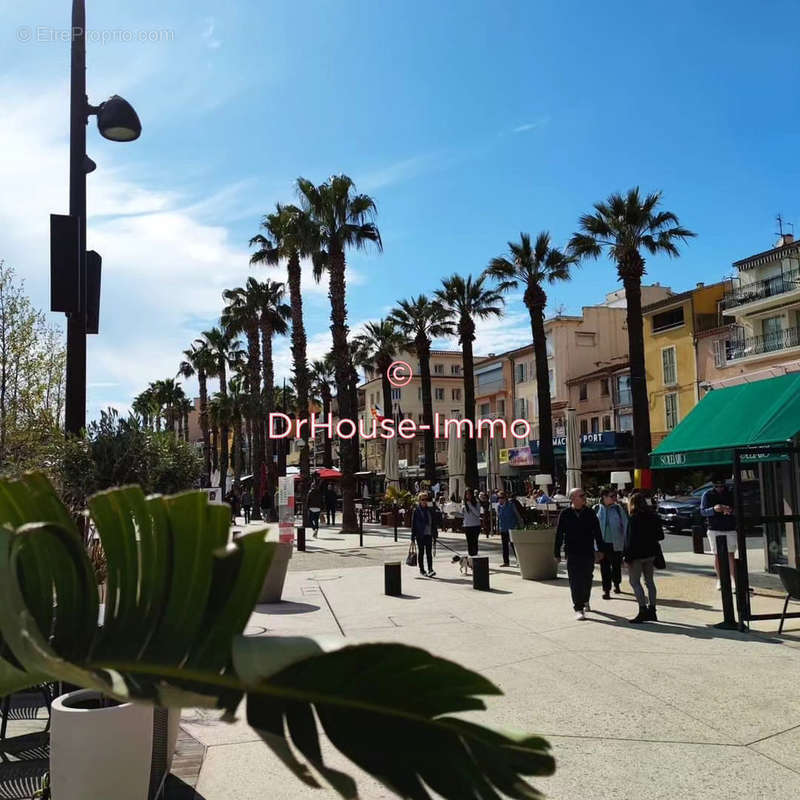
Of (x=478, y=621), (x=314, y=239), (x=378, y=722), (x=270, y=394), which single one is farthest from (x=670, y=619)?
(x=270, y=394)

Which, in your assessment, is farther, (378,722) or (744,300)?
(744,300)

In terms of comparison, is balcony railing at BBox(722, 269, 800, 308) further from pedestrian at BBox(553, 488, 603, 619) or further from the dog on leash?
pedestrian at BBox(553, 488, 603, 619)

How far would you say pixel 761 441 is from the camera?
1002 centimetres

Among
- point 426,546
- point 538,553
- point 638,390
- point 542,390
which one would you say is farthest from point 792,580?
point 542,390

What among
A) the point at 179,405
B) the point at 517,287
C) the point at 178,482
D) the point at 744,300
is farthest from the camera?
the point at 179,405

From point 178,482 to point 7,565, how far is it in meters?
7.63

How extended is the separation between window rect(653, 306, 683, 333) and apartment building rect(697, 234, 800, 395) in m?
2.09

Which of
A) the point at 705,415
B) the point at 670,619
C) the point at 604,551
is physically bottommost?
the point at 670,619

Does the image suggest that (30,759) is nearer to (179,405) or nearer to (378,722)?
(378,722)

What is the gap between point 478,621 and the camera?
382 inches

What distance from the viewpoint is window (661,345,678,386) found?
43812 millimetres

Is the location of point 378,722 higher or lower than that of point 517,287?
lower

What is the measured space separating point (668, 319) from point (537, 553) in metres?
34.1

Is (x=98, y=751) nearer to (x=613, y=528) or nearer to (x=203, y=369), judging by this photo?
(x=613, y=528)
